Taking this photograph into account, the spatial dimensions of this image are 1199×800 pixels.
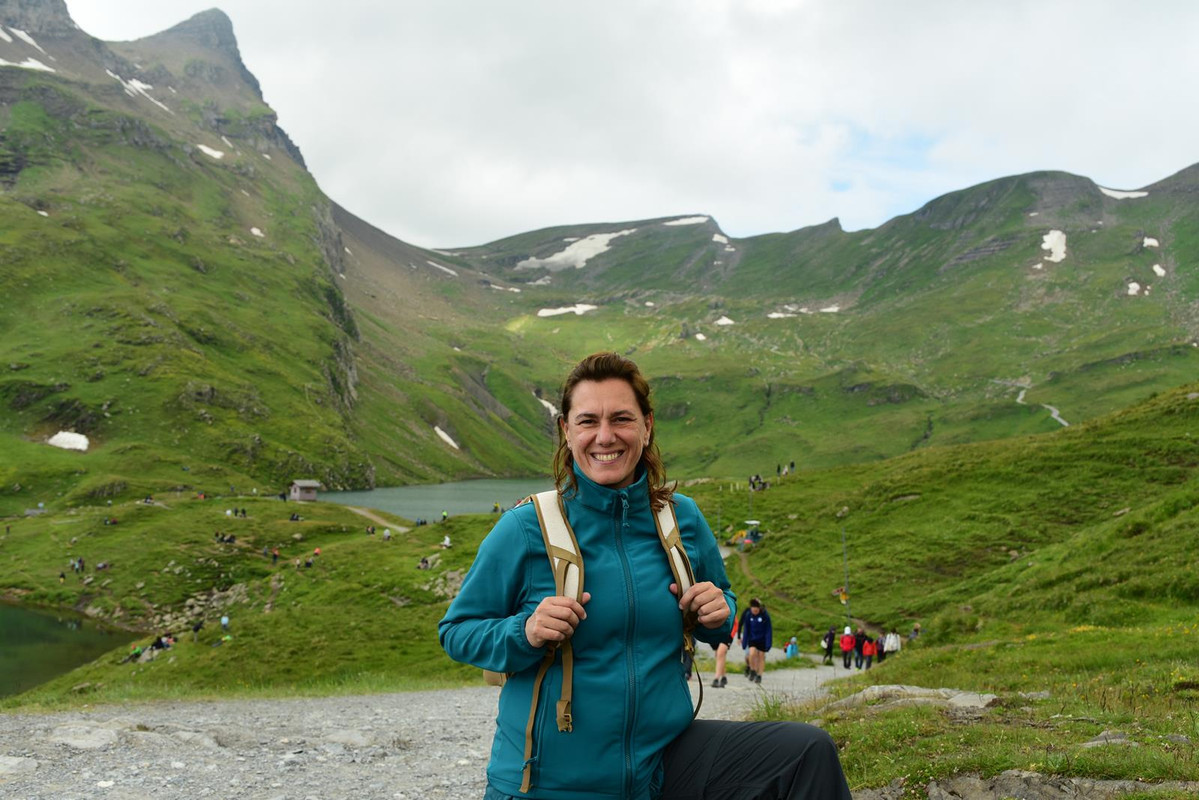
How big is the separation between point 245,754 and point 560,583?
45.9 feet

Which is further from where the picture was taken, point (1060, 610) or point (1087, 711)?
point (1060, 610)

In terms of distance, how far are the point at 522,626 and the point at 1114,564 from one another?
109ft

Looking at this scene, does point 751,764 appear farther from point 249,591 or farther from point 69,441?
point 69,441

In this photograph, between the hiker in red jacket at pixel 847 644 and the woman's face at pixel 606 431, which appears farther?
the hiker in red jacket at pixel 847 644

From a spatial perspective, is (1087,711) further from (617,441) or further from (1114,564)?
(1114,564)

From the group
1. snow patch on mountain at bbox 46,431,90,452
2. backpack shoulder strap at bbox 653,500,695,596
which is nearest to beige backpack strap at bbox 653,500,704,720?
backpack shoulder strap at bbox 653,500,695,596

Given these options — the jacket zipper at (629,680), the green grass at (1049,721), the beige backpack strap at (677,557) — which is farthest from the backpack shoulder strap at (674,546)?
the green grass at (1049,721)

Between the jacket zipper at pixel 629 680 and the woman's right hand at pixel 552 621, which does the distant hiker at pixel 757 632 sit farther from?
the woman's right hand at pixel 552 621

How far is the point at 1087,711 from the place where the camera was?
33.3 ft

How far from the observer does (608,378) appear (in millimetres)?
5254

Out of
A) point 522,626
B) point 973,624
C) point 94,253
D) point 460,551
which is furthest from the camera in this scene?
point 94,253

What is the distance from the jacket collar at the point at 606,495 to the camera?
4.91 metres

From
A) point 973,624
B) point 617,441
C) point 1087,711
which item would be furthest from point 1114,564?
point 617,441

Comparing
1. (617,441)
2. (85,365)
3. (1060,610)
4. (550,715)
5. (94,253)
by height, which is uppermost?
(94,253)
